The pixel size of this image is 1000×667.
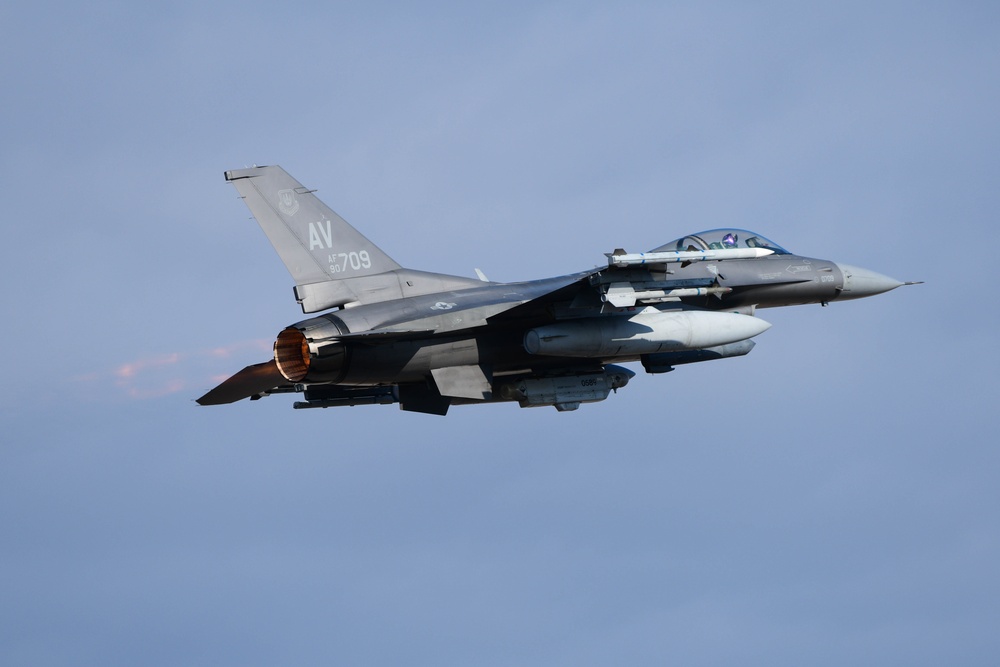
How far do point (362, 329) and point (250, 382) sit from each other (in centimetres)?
A: 237

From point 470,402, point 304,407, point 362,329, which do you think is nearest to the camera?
point 362,329

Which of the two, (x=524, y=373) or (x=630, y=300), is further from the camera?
(x=524, y=373)

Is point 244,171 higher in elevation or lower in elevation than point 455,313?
higher

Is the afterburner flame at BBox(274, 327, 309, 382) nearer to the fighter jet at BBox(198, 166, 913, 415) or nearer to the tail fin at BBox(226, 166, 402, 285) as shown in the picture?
the fighter jet at BBox(198, 166, 913, 415)

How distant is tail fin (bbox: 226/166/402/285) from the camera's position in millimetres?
23594

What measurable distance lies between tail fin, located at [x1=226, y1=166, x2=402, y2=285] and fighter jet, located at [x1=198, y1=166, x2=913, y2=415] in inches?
0.6

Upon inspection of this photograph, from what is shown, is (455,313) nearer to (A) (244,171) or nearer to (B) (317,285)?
(B) (317,285)

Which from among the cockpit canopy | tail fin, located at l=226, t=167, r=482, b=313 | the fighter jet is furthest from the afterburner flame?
the cockpit canopy

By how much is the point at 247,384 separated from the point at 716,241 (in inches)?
334

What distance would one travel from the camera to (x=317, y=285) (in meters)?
23.5

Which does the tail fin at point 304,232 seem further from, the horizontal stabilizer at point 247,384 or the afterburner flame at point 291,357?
the horizontal stabilizer at point 247,384

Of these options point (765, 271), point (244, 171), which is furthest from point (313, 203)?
point (765, 271)

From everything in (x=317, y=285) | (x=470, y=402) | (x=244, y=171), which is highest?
(x=244, y=171)

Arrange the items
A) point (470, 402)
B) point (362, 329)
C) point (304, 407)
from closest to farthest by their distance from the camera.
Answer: point (362, 329) < point (470, 402) < point (304, 407)
